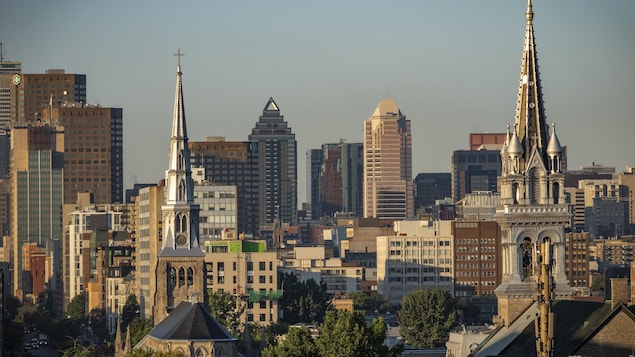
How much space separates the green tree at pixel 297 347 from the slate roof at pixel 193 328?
→ 33637 millimetres

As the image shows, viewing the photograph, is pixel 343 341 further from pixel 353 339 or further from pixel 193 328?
pixel 193 328

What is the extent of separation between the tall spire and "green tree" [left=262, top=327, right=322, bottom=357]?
18.5 meters

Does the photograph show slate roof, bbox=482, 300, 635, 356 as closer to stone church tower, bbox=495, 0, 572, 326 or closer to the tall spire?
stone church tower, bbox=495, 0, 572, 326

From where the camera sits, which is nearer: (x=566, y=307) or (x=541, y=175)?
(x=566, y=307)

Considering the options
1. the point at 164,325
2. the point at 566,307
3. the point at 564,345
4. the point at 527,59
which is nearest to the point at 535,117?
the point at 527,59

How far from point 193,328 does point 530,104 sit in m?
37.3

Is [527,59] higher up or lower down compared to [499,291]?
higher up

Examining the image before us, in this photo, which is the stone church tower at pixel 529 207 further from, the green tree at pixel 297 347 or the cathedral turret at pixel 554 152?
the green tree at pixel 297 347

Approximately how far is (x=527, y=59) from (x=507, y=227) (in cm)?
1082

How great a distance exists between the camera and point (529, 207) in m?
154

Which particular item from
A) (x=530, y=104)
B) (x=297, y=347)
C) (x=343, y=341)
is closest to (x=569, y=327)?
(x=343, y=341)

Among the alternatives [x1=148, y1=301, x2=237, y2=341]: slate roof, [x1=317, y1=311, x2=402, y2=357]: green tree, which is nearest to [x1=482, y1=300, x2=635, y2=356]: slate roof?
[x1=317, y1=311, x2=402, y2=357]: green tree

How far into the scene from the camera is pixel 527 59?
515 feet

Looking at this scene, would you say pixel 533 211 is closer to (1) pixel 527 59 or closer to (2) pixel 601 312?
(1) pixel 527 59
